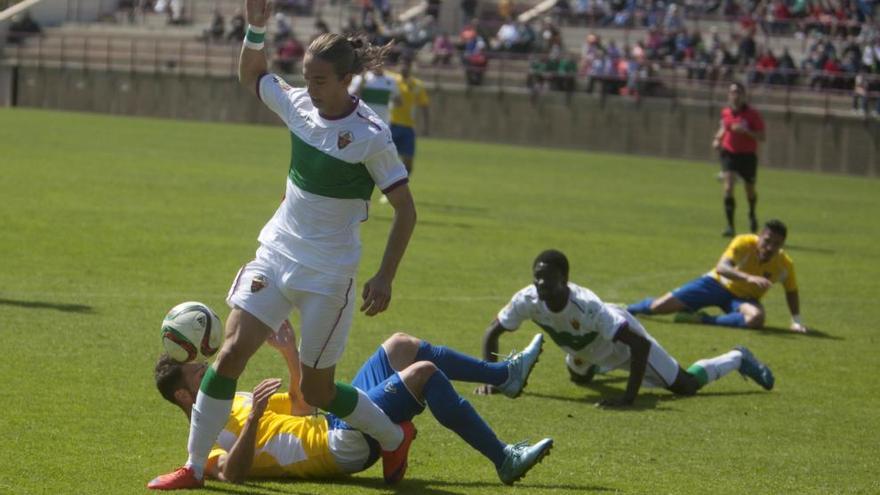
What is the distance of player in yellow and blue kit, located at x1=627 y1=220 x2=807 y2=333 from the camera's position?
14.2m

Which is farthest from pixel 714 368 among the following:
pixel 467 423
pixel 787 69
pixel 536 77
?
pixel 536 77

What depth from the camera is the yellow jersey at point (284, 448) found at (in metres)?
7.31

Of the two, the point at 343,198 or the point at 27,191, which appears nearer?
the point at 343,198

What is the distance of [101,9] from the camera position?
58.5 metres

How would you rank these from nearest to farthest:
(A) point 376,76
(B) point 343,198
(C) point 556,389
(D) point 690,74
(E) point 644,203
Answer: (B) point 343,198 < (C) point 556,389 < (A) point 376,76 < (E) point 644,203 < (D) point 690,74

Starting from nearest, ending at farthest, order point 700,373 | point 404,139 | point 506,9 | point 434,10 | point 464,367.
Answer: point 464,367
point 700,373
point 404,139
point 506,9
point 434,10

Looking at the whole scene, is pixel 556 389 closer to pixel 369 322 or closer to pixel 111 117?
pixel 369 322

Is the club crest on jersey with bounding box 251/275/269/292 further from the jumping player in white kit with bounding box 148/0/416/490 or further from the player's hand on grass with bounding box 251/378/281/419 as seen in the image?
the player's hand on grass with bounding box 251/378/281/419

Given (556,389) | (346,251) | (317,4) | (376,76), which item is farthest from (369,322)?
(317,4)

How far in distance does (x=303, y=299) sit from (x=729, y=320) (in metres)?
8.40

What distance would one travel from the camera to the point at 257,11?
23.0 ft

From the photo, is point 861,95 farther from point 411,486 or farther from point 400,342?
Answer: point 411,486

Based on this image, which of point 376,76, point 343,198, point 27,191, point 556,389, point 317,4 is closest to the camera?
point 343,198

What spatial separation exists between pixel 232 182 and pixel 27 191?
16.8 ft
